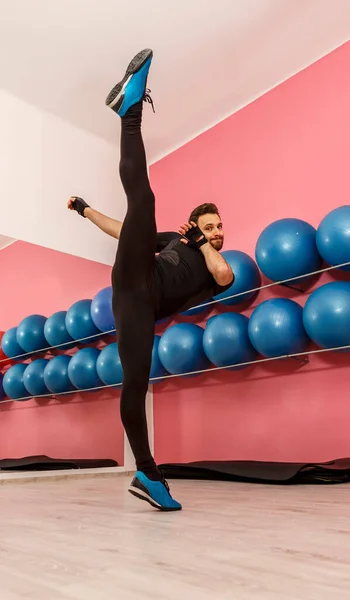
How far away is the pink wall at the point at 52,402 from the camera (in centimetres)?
420

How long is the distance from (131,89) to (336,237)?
143 cm

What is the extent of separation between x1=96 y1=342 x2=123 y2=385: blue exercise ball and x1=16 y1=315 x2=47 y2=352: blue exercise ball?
606mm

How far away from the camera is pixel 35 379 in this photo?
13.3 feet

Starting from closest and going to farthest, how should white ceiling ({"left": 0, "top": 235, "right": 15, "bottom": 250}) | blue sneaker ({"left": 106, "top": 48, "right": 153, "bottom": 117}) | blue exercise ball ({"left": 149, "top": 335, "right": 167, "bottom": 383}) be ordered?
blue sneaker ({"left": 106, "top": 48, "right": 153, "bottom": 117}) < blue exercise ball ({"left": 149, "top": 335, "right": 167, "bottom": 383}) < white ceiling ({"left": 0, "top": 235, "right": 15, "bottom": 250})

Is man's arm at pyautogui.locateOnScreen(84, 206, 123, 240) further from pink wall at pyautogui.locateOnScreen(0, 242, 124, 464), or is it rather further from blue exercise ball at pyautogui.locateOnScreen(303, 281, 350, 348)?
pink wall at pyautogui.locateOnScreen(0, 242, 124, 464)

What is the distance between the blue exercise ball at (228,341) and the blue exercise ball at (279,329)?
13cm

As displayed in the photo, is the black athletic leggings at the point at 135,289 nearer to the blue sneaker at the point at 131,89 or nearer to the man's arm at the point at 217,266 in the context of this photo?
the blue sneaker at the point at 131,89

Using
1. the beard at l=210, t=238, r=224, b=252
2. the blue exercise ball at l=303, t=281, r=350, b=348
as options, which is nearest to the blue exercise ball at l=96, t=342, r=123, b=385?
the blue exercise ball at l=303, t=281, r=350, b=348

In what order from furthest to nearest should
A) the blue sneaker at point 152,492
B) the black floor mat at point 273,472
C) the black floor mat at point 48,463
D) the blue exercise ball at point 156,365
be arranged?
the black floor mat at point 48,463
the blue exercise ball at point 156,365
the black floor mat at point 273,472
the blue sneaker at point 152,492

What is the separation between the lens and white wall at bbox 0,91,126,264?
154 inches

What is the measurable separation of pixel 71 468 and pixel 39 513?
2116 millimetres

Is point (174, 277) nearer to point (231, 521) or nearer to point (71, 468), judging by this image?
point (231, 521)

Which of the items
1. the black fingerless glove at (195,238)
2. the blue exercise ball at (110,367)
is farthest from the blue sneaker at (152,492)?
the blue exercise ball at (110,367)

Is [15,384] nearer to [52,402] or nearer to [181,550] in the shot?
[52,402]
